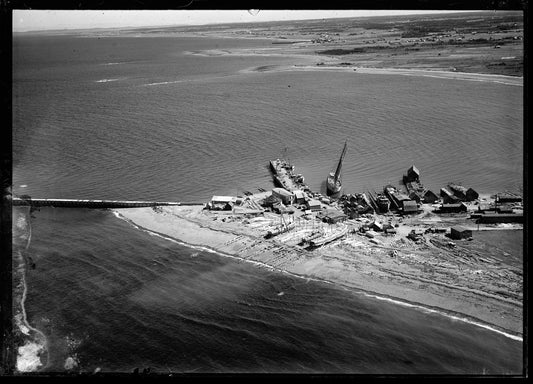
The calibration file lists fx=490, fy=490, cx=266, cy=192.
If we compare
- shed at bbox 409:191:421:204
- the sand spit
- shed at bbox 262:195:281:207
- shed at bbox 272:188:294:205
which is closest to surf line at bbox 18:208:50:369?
shed at bbox 262:195:281:207

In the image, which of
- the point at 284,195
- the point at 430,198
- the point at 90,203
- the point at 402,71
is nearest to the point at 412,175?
the point at 430,198

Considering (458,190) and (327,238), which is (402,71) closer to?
(458,190)

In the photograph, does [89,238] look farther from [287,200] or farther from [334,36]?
[334,36]

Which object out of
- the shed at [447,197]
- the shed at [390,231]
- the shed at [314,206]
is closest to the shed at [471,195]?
the shed at [447,197]

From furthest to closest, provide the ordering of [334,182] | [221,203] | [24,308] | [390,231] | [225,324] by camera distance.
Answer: [334,182] → [221,203] → [390,231] → [24,308] → [225,324]

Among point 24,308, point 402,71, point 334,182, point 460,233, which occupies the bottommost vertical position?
point 24,308

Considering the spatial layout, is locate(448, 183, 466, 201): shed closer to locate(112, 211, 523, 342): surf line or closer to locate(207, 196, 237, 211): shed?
locate(112, 211, 523, 342): surf line
